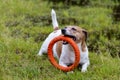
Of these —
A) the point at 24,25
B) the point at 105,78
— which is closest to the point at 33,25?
the point at 24,25

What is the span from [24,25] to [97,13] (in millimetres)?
2170

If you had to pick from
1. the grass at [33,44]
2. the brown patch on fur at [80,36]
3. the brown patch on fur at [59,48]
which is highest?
the brown patch on fur at [80,36]

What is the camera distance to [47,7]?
1048 centimetres

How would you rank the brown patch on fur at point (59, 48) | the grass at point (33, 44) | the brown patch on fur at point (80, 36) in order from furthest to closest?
1. the brown patch on fur at point (59, 48)
2. the brown patch on fur at point (80, 36)
3. the grass at point (33, 44)

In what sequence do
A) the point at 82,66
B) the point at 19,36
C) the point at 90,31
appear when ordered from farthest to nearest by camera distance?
1. the point at 90,31
2. the point at 19,36
3. the point at 82,66

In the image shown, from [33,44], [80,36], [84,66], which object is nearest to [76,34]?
[80,36]

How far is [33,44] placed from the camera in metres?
7.30

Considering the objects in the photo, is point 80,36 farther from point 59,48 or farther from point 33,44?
point 33,44

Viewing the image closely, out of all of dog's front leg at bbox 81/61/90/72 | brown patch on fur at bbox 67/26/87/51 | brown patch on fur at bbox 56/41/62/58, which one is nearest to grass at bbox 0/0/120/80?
dog's front leg at bbox 81/61/90/72

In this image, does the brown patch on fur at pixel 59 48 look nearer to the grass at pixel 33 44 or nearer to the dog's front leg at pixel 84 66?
the grass at pixel 33 44

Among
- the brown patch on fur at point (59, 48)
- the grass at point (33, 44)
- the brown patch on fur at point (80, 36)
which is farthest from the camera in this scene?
the brown patch on fur at point (59, 48)

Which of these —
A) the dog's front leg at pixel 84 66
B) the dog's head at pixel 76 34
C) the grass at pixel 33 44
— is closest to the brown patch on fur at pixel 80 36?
the dog's head at pixel 76 34

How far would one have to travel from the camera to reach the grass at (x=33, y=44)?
5.81m

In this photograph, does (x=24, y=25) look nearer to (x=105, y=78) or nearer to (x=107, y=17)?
(x=107, y=17)
